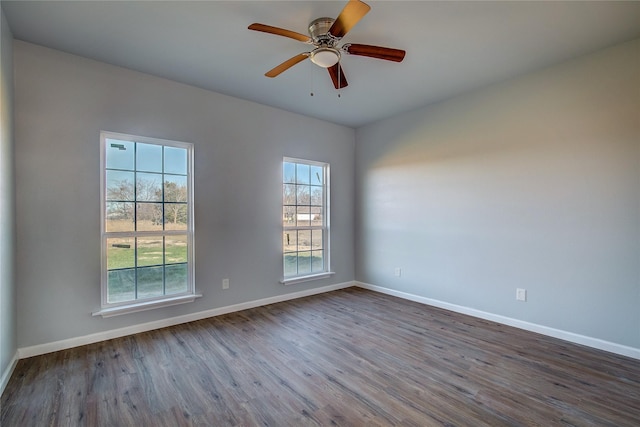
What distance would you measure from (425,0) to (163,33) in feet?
6.75

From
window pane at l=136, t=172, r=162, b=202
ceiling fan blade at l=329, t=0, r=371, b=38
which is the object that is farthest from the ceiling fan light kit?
window pane at l=136, t=172, r=162, b=202

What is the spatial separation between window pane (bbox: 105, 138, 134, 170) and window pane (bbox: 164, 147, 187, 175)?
0.34 meters

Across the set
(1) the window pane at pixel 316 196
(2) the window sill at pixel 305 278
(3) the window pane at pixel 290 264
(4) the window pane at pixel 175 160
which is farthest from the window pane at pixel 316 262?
(4) the window pane at pixel 175 160

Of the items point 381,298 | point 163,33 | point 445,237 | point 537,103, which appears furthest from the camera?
point 381,298

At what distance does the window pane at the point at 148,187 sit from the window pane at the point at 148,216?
66 millimetres

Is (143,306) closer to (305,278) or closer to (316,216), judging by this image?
(305,278)

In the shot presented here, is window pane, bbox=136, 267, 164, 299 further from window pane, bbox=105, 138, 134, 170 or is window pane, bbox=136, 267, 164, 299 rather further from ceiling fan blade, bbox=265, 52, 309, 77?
ceiling fan blade, bbox=265, 52, 309, 77

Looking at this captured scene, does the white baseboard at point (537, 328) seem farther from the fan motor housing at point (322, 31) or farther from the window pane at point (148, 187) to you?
the window pane at point (148, 187)

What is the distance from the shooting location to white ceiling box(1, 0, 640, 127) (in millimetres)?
2121

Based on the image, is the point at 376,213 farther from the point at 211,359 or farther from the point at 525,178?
the point at 211,359

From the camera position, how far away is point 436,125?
12.8 feet

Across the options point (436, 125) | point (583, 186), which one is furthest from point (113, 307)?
point (583, 186)

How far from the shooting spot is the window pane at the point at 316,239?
4648 mm

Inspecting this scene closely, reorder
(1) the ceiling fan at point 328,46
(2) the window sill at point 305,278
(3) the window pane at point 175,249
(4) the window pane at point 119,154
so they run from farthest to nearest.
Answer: (2) the window sill at point 305,278 → (3) the window pane at point 175,249 → (4) the window pane at point 119,154 → (1) the ceiling fan at point 328,46
